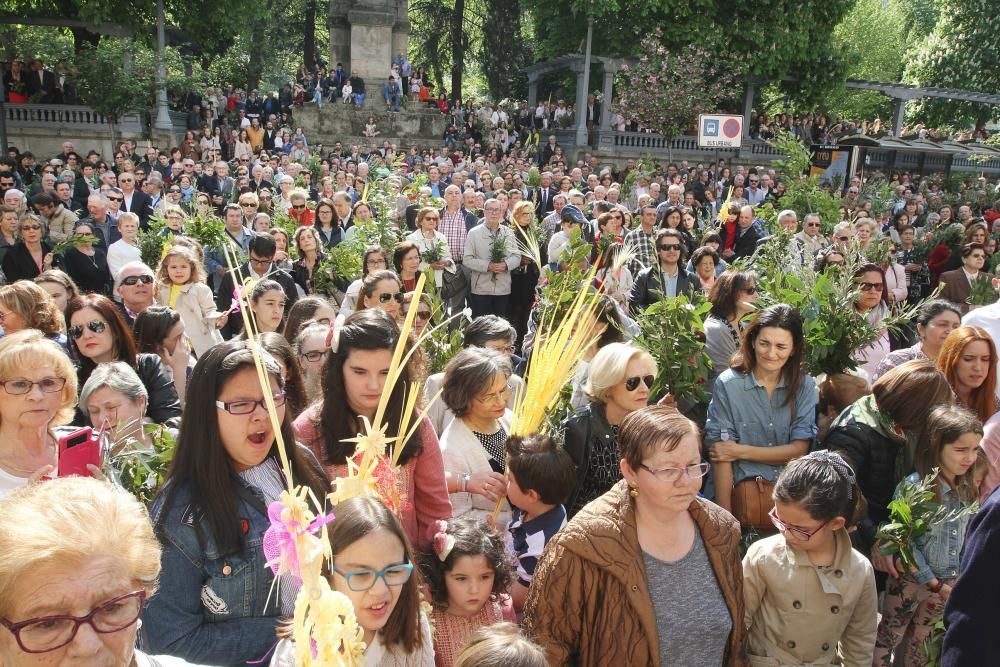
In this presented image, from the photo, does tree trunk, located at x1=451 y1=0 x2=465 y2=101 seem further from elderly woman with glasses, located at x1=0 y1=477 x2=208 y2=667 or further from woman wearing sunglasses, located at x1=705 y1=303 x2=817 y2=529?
elderly woman with glasses, located at x1=0 y1=477 x2=208 y2=667

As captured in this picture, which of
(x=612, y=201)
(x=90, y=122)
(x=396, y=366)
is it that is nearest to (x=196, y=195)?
(x=612, y=201)

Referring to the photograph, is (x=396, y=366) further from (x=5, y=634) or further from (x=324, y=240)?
(x=324, y=240)

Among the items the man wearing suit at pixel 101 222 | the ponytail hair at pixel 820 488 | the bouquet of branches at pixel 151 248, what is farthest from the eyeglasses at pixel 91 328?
the man wearing suit at pixel 101 222

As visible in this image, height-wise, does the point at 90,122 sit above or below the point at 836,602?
above

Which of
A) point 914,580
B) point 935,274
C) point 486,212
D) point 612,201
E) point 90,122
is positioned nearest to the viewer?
point 914,580

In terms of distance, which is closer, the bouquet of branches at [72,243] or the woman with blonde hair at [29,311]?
the woman with blonde hair at [29,311]

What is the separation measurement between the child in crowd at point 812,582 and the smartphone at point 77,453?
227 cm

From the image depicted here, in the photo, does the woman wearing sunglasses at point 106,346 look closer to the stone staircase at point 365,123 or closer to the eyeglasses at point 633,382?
the eyeglasses at point 633,382

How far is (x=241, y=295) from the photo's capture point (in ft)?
7.60

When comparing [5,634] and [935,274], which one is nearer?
[5,634]

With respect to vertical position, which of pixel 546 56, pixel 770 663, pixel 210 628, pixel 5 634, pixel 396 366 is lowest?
pixel 770 663

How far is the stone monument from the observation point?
82.8 feet

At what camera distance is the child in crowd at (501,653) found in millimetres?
2219

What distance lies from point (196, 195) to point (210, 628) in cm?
954
